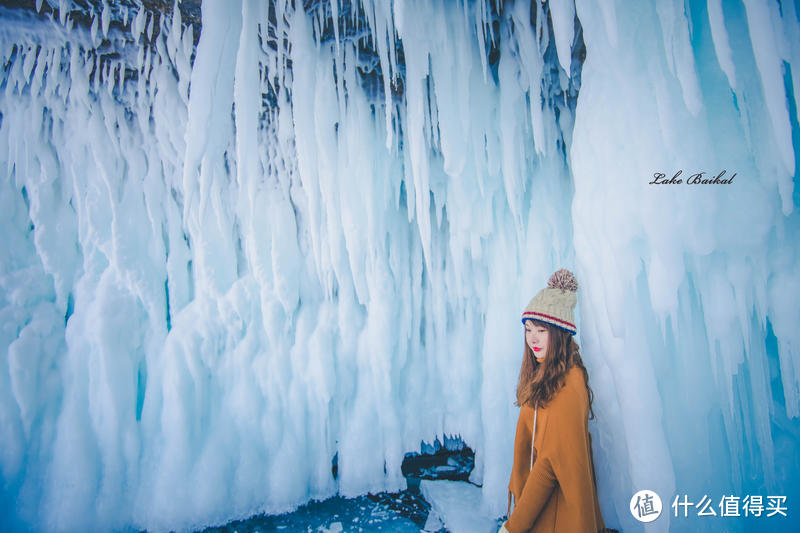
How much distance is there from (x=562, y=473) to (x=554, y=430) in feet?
0.53

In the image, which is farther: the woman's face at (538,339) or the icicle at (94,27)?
the icicle at (94,27)

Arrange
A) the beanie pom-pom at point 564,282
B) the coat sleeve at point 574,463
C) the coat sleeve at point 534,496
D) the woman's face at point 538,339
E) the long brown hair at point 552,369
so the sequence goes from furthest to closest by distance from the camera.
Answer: the beanie pom-pom at point 564,282, the woman's face at point 538,339, the long brown hair at point 552,369, the coat sleeve at point 534,496, the coat sleeve at point 574,463

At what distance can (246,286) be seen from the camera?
4422 mm

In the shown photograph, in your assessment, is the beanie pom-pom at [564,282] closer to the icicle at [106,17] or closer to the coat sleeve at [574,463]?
the coat sleeve at [574,463]

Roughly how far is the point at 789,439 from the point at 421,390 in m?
3.38

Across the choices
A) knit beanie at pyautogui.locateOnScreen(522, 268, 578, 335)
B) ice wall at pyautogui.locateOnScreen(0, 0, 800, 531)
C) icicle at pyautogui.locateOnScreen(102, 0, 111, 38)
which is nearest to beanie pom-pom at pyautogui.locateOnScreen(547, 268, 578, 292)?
knit beanie at pyautogui.locateOnScreen(522, 268, 578, 335)

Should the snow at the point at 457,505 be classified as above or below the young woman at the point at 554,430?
below

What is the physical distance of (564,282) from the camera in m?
1.81

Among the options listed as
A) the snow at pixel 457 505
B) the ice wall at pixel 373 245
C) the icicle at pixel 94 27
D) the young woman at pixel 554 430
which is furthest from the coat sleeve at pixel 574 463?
the icicle at pixel 94 27

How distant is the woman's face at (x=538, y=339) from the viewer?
66.5 inches

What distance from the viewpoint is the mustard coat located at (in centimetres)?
137

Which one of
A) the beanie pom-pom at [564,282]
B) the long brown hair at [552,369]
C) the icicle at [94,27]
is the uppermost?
the icicle at [94,27]

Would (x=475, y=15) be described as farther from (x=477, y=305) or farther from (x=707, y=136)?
(x=477, y=305)

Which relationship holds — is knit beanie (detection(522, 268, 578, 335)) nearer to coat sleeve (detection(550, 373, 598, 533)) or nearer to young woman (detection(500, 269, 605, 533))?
young woman (detection(500, 269, 605, 533))
